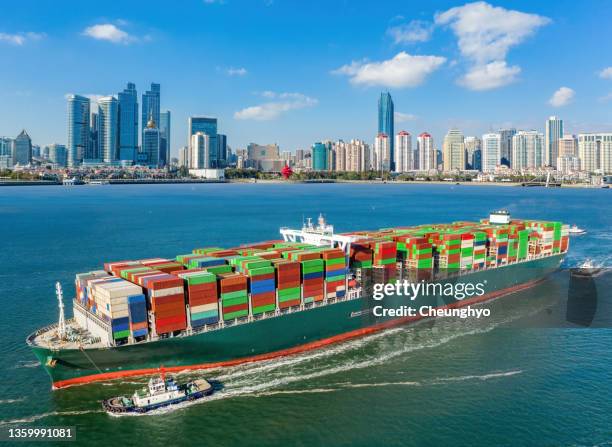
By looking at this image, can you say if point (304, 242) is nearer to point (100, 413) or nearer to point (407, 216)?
point (100, 413)

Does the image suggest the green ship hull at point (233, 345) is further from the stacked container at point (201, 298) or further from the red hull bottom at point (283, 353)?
the stacked container at point (201, 298)

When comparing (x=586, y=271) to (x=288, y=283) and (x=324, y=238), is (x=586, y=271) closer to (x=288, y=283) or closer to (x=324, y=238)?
(x=324, y=238)

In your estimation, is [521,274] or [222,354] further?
[521,274]

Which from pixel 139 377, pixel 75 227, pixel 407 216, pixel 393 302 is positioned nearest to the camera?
pixel 139 377

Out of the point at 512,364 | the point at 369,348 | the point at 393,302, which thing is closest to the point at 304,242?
the point at 393,302

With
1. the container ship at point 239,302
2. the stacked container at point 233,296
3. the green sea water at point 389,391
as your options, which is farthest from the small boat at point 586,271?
the stacked container at point 233,296

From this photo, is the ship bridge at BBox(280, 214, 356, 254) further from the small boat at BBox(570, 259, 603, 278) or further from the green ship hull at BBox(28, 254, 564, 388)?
the small boat at BBox(570, 259, 603, 278)


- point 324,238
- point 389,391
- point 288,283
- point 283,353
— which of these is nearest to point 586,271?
point 324,238
